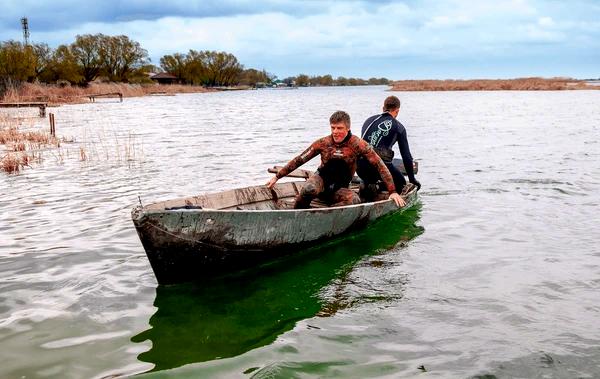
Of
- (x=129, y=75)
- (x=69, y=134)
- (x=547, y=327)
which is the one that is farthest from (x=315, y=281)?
(x=129, y=75)

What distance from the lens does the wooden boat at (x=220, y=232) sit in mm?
6027

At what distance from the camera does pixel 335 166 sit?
8406 mm

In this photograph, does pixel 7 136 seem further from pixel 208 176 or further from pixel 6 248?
pixel 6 248

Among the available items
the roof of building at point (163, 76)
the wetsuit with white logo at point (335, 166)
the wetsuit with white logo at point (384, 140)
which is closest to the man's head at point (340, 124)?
the wetsuit with white logo at point (335, 166)

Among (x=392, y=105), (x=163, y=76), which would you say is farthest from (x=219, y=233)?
(x=163, y=76)

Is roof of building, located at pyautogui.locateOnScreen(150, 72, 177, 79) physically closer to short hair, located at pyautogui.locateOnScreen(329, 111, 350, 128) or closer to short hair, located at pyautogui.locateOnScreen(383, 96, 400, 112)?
short hair, located at pyautogui.locateOnScreen(383, 96, 400, 112)

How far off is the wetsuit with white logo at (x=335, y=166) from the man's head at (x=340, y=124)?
13 centimetres

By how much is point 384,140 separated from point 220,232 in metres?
4.50

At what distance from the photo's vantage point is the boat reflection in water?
5.21 meters

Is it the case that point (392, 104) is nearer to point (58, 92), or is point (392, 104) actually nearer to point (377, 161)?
point (377, 161)

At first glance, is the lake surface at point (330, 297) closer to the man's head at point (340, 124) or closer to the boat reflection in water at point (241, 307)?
the boat reflection in water at point (241, 307)

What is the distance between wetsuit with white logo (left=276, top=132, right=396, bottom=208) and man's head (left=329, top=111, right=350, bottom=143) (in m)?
0.13

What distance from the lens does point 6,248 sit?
26.8 ft

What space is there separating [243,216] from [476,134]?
2337 centimetres
